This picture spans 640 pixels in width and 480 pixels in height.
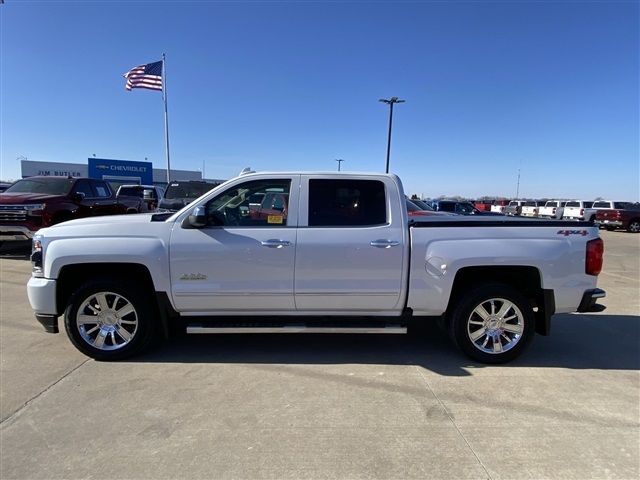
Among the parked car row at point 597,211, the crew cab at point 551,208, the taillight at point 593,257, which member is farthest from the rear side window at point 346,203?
the crew cab at point 551,208

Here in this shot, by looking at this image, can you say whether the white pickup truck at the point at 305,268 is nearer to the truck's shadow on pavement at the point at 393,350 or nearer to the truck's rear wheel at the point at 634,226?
the truck's shadow on pavement at the point at 393,350

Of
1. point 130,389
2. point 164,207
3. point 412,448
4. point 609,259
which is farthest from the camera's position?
point 609,259

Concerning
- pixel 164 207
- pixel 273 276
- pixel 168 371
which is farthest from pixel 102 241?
pixel 164 207

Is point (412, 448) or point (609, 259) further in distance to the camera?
point (609, 259)

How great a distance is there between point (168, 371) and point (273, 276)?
1342 mm

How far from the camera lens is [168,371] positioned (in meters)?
4.09

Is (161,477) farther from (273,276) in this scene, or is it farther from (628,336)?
(628,336)

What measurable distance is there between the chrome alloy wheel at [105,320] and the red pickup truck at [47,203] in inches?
271

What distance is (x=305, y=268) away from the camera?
4.20 m

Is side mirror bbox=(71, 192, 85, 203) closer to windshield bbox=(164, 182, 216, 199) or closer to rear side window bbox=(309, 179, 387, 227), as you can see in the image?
windshield bbox=(164, 182, 216, 199)

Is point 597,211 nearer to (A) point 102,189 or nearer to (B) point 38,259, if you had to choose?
(A) point 102,189

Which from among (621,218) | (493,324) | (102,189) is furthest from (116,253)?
(621,218)

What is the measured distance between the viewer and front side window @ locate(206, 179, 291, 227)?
4.30 metres

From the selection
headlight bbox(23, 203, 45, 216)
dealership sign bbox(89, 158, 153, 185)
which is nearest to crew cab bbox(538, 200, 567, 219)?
headlight bbox(23, 203, 45, 216)
